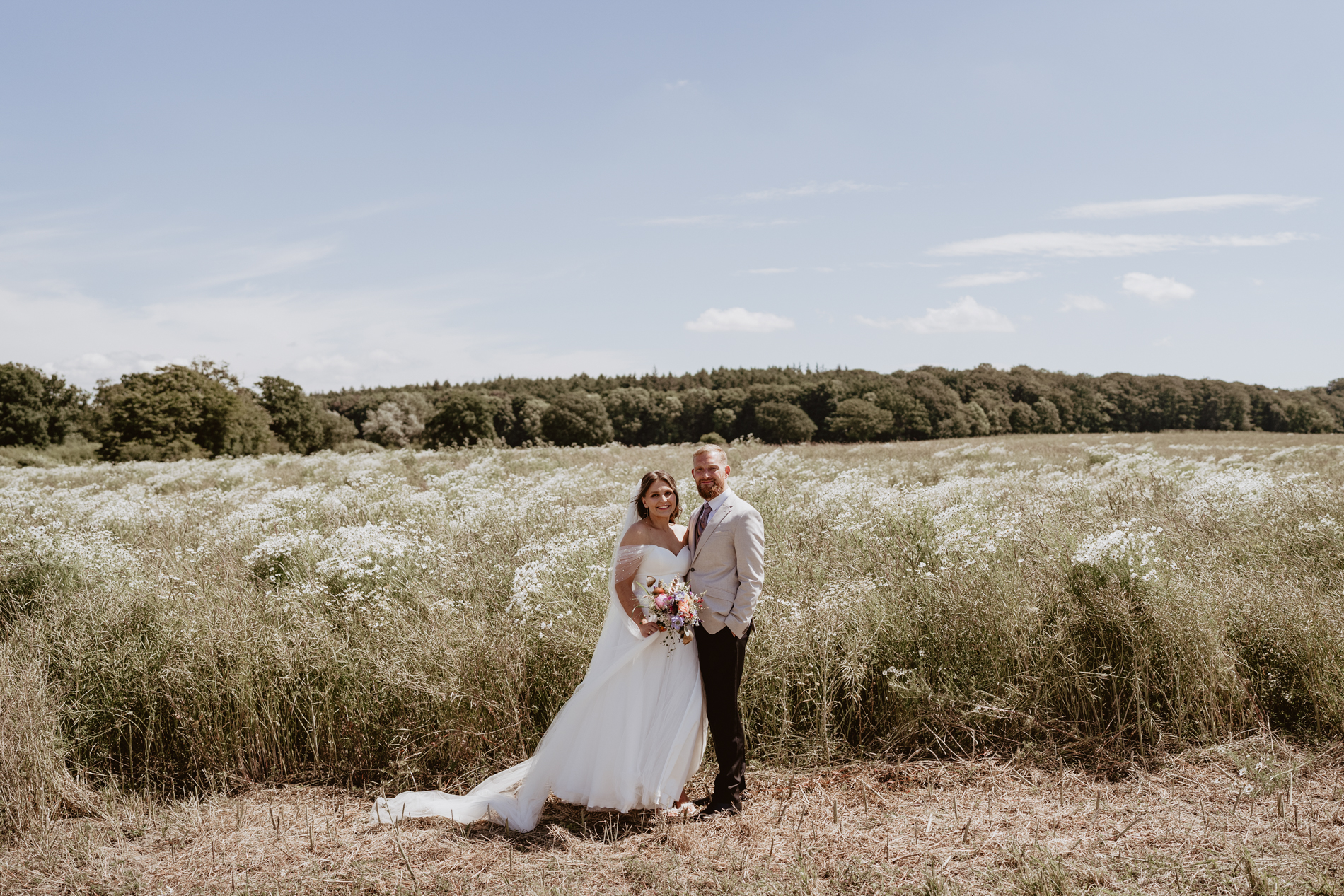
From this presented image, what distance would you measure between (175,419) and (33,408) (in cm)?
2881

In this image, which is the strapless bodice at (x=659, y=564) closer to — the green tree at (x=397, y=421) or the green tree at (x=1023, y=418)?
the green tree at (x=1023, y=418)

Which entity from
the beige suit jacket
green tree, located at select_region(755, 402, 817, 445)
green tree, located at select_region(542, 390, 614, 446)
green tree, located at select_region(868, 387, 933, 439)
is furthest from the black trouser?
green tree, located at select_region(542, 390, 614, 446)

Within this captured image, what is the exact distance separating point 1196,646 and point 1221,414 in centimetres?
9565

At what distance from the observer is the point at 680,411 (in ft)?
300

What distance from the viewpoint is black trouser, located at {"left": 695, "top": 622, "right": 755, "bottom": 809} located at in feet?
14.7

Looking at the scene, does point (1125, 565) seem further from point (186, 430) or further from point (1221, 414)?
point (1221, 414)

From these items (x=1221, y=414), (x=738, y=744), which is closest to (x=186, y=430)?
(x=738, y=744)

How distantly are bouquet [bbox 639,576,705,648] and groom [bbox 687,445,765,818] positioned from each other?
14 centimetres

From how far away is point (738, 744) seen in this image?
4562 millimetres

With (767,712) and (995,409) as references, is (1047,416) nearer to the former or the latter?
(995,409)

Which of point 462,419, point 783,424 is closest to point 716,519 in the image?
point 783,424

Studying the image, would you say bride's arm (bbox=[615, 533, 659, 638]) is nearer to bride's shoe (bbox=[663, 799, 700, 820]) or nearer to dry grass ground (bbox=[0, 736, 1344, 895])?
bride's shoe (bbox=[663, 799, 700, 820])

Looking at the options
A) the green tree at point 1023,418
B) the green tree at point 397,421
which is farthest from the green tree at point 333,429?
the green tree at point 1023,418

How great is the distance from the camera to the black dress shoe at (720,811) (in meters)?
4.47
